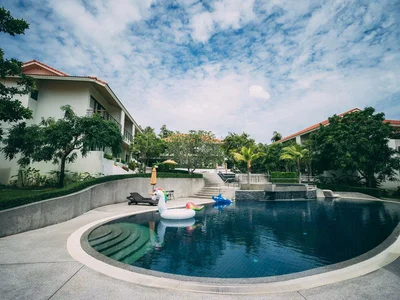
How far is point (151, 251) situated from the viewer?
22.3 feet

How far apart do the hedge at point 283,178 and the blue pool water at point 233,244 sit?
51.1 feet

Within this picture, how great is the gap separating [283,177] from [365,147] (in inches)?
419

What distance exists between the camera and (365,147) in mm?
25672

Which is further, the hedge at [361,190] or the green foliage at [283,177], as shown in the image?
the green foliage at [283,177]

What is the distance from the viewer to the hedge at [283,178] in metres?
27.7

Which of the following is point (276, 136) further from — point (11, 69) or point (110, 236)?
point (11, 69)

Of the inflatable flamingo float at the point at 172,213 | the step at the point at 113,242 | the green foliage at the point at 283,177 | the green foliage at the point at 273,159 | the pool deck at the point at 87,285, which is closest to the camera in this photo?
the pool deck at the point at 87,285

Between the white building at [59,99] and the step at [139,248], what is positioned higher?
the white building at [59,99]

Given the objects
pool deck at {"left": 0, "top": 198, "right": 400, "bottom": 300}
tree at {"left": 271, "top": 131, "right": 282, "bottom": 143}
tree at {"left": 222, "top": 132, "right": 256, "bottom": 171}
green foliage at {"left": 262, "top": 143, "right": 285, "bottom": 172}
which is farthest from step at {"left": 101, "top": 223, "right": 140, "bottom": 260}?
tree at {"left": 271, "top": 131, "right": 282, "bottom": 143}

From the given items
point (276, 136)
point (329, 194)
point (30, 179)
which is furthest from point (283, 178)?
point (276, 136)

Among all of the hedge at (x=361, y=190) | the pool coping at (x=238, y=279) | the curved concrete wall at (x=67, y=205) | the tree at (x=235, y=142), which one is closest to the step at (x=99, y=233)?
the pool coping at (x=238, y=279)

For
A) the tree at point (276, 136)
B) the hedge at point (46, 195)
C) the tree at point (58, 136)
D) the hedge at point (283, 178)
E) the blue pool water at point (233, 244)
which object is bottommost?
the blue pool water at point (233, 244)

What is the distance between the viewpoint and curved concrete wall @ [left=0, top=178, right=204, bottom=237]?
7629 millimetres

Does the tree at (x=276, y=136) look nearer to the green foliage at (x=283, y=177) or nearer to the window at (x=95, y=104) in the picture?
the green foliage at (x=283, y=177)
